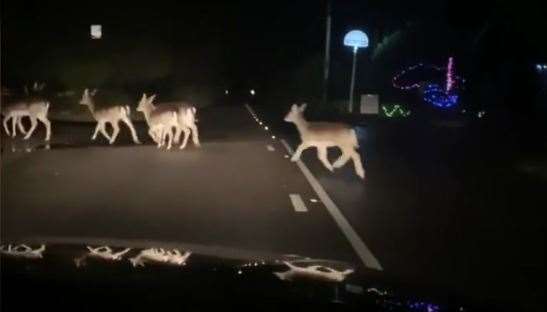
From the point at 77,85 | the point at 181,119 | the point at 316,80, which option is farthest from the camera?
the point at 316,80

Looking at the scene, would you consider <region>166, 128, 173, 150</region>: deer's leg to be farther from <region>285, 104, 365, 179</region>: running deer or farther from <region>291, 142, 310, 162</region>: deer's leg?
<region>285, 104, 365, 179</region>: running deer

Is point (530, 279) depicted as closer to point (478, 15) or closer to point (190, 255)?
point (190, 255)

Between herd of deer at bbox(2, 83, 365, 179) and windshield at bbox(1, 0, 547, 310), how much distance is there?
0.15 feet

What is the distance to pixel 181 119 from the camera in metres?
26.9

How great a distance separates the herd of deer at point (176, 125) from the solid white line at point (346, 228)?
33.9 inches

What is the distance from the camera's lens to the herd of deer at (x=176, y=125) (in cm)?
2066

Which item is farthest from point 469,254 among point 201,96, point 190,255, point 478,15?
point 201,96

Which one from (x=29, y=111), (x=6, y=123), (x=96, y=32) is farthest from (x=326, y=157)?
(x=96, y=32)

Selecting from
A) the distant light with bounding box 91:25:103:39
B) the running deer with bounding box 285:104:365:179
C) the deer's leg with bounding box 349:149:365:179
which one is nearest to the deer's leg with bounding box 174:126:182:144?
the running deer with bounding box 285:104:365:179

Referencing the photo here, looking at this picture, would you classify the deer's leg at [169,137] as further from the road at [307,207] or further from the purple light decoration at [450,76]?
the purple light decoration at [450,76]

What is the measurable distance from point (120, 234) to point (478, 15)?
27.1m

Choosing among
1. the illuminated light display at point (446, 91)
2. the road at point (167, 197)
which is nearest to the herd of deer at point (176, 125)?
the road at point (167, 197)

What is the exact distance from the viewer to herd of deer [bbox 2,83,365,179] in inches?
813

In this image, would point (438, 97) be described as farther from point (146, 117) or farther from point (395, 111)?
point (146, 117)
